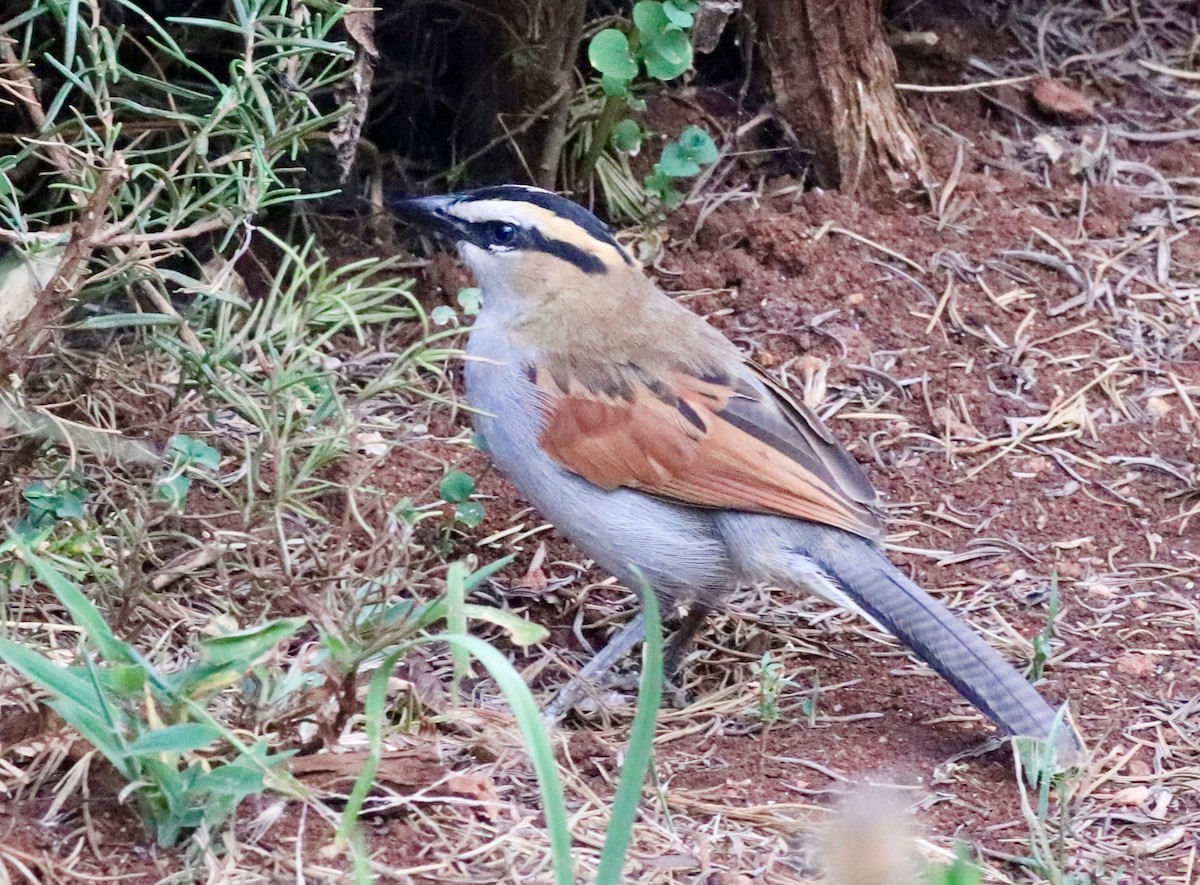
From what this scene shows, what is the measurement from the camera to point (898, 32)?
272 inches

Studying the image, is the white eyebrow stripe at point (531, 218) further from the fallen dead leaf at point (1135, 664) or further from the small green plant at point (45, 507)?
the fallen dead leaf at point (1135, 664)

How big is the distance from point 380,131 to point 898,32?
2.58 meters

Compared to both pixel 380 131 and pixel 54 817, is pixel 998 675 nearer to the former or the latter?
pixel 54 817

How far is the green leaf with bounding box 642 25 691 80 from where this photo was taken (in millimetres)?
5484

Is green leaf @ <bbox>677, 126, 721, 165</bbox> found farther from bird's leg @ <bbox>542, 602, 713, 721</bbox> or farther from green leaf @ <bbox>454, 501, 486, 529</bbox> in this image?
bird's leg @ <bbox>542, 602, 713, 721</bbox>

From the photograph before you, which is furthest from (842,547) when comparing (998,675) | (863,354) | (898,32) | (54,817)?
(898,32)

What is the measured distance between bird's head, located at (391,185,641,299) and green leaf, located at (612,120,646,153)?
3.72 feet

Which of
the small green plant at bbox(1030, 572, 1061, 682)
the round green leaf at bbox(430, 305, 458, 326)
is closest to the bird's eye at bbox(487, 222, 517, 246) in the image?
the round green leaf at bbox(430, 305, 458, 326)

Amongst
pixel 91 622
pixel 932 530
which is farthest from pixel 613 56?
pixel 91 622

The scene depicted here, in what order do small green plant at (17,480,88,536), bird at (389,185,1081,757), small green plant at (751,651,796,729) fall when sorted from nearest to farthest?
1. small green plant at (17,480,88,536)
2. small green plant at (751,651,796,729)
3. bird at (389,185,1081,757)

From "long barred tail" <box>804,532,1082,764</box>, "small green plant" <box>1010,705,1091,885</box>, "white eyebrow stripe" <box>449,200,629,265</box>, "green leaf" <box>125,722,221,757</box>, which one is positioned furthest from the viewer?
"white eyebrow stripe" <box>449,200,629,265</box>

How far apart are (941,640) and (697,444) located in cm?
97

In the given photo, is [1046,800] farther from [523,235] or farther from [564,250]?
[523,235]

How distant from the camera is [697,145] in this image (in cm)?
588
